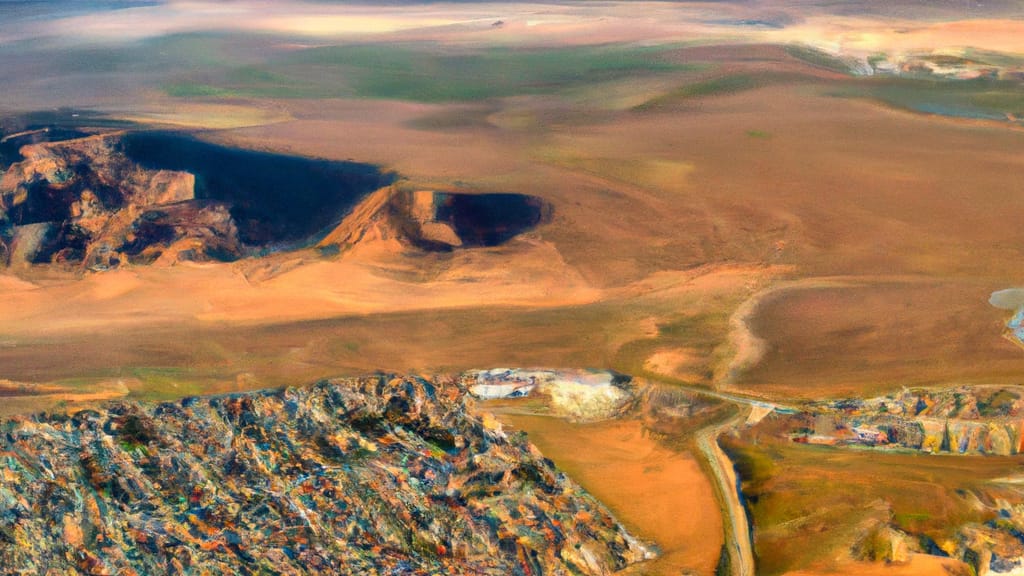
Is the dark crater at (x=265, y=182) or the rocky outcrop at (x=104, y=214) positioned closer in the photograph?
the rocky outcrop at (x=104, y=214)

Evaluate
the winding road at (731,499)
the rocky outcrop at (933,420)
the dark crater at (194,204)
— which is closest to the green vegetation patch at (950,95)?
the rocky outcrop at (933,420)

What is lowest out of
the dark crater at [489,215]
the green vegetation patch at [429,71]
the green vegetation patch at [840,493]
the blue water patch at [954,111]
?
the green vegetation patch at [840,493]

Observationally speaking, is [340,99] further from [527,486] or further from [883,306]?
[883,306]

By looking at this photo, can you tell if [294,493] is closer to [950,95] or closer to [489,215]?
[489,215]

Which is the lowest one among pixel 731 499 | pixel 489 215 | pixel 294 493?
pixel 731 499

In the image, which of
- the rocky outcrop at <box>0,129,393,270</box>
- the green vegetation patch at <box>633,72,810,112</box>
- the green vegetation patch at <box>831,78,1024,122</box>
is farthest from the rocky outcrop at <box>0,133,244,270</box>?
the green vegetation patch at <box>831,78,1024,122</box>

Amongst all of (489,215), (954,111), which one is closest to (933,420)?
(489,215)

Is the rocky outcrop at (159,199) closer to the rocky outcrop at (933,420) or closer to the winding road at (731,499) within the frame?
the winding road at (731,499)
